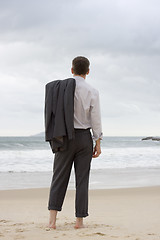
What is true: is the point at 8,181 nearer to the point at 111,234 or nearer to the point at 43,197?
the point at 43,197

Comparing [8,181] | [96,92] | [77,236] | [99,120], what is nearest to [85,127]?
[99,120]

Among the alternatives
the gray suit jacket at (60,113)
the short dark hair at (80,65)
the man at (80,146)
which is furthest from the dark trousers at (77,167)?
the short dark hair at (80,65)

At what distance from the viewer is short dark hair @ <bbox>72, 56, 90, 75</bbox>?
332 centimetres

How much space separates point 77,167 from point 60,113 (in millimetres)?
581

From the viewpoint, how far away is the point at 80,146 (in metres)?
3.21

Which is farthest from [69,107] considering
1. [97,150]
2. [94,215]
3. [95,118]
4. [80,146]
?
[94,215]

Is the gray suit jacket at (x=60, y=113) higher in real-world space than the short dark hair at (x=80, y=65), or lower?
lower

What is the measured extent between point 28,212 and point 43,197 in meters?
1.18

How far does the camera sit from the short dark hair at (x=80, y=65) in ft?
10.9

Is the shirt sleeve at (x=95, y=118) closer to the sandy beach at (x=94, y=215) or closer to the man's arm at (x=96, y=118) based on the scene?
the man's arm at (x=96, y=118)

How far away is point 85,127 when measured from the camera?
10.6ft

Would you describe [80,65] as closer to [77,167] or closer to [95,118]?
[95,118]

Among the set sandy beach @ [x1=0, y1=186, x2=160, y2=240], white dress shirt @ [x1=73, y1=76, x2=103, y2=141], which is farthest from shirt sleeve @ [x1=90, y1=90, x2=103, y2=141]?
sandy beach @ [x1=0, y1=186, x2=160, y2=240]

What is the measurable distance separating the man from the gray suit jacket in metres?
0.08
